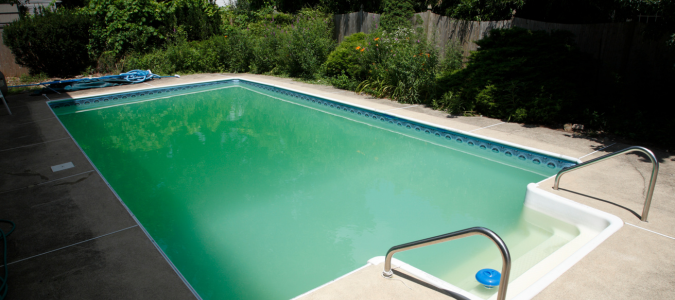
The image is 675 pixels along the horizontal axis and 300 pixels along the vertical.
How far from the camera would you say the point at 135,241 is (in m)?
3.07

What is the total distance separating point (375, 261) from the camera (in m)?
2.85

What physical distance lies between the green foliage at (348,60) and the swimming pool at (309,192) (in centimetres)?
183

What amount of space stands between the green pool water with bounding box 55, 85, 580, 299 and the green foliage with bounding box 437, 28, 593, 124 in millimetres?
1448

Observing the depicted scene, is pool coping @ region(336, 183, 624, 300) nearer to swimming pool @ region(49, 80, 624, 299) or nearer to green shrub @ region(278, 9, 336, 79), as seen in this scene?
swimming pool @ region(49, 80, 624, 299)

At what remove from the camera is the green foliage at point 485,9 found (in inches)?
320

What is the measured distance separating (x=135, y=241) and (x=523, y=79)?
20.9 ft

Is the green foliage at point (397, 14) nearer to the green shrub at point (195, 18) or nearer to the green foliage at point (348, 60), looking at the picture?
the green foliage at point (348, 60)

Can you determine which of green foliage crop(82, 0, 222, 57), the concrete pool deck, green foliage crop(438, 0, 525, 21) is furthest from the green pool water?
green foliage crop(82, 0, 222, 57)

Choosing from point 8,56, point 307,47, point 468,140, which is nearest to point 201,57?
point 307,47

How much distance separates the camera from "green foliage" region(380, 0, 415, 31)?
32.2ft

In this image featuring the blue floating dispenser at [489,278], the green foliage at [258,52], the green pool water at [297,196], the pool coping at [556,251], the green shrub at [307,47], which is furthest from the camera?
the green foliage at [258,52]

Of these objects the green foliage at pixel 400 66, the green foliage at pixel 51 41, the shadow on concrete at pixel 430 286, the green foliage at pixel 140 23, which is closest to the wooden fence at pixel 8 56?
the green foliage at pixel 51 41

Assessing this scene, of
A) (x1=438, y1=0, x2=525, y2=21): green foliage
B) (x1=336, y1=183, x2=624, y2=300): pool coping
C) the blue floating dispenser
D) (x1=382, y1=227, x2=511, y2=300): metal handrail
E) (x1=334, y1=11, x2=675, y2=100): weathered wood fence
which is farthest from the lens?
(x1=438, y1=0, x2=525, y2=21): green foliage

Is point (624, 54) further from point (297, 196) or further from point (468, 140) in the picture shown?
point (297, 196)
